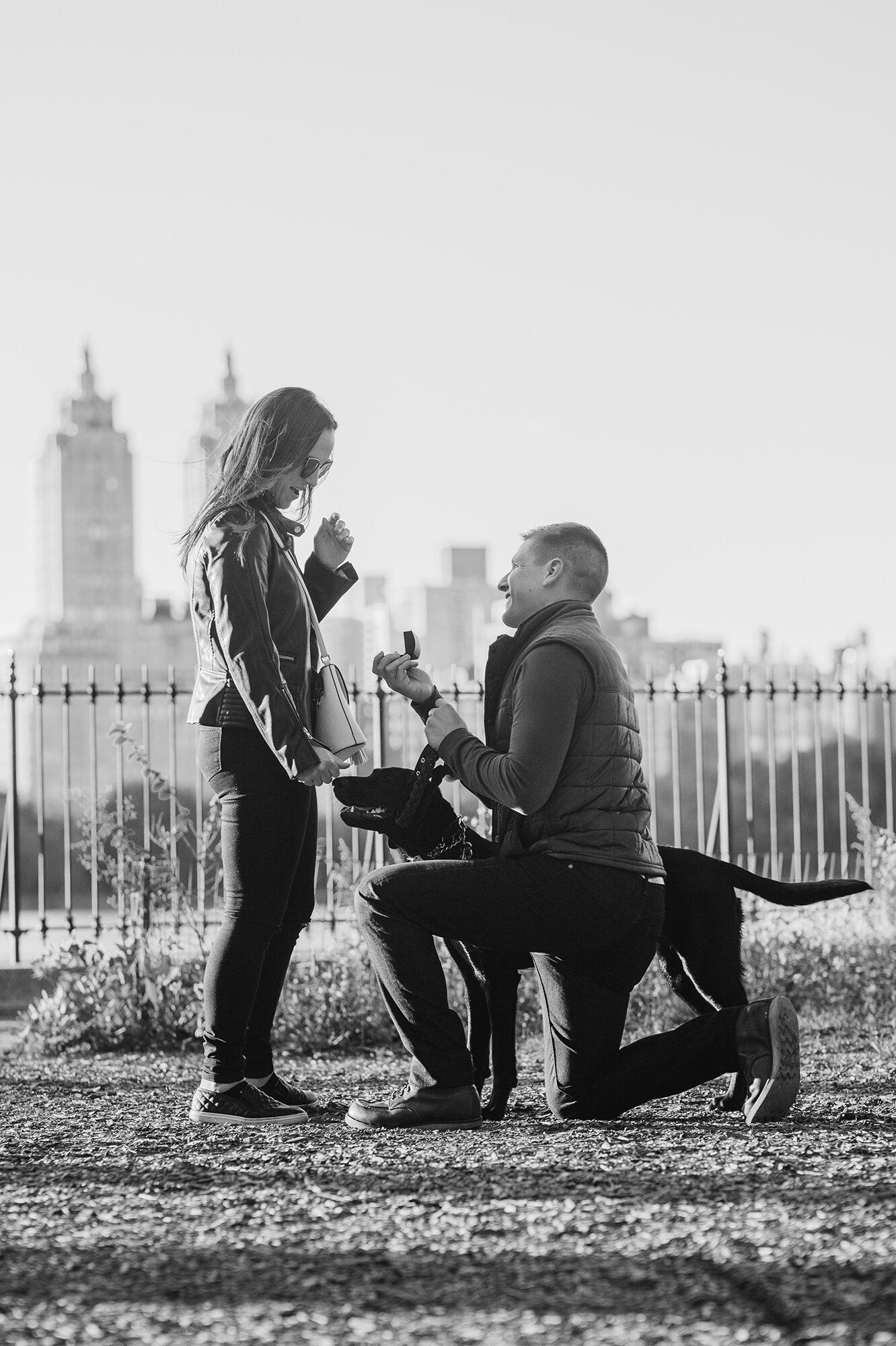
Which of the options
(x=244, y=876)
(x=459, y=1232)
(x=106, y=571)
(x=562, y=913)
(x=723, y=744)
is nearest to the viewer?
(x=459, y=1232)

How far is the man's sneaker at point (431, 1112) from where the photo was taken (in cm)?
341

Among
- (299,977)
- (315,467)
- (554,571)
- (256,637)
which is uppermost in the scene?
(315,467)

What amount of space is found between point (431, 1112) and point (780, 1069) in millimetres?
802

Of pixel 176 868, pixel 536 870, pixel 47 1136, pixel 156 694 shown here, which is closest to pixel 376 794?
pixel 536 870

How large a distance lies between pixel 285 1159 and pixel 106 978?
3.12 metres

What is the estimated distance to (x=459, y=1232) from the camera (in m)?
2.47

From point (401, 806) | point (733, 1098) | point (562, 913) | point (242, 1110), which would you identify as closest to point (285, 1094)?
point (242, 1110)

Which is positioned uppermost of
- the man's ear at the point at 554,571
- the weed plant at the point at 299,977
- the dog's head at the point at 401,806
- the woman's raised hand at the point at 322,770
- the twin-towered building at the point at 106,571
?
the twin-towered building at the point at 106,571

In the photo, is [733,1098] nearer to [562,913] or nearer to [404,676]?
[562,913]

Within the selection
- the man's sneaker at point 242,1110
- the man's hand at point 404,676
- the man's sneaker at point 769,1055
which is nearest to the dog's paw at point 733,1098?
the man's sneaker at point 769,1055

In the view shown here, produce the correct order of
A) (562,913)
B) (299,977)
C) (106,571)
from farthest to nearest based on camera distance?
(106,571) → (299,977) → (562,913)

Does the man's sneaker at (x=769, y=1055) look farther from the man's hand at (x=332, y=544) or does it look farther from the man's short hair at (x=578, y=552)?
the man's hand at (x=332, y=544)

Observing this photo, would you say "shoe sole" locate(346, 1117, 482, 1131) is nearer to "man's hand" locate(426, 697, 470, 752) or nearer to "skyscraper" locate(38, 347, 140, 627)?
"man's hand" locate(426, 697, 470, 752)

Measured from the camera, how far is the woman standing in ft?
11.8
